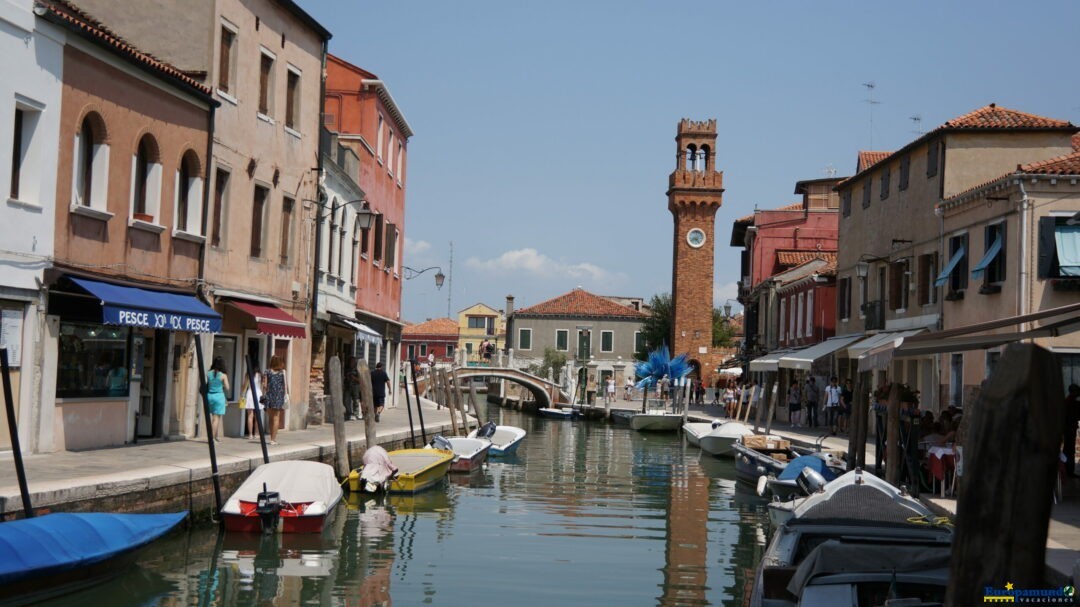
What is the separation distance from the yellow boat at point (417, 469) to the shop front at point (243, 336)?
10.4ft

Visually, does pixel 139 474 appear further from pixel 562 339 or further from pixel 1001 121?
pixel 562 339

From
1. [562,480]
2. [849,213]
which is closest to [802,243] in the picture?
[849,213]

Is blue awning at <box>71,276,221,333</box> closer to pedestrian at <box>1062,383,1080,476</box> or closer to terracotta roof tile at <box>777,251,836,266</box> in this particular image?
pedestrian at <box>1062,383,1080,476</box>

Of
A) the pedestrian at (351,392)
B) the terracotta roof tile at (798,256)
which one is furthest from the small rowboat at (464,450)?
the terracotta roof tile at (798,256)

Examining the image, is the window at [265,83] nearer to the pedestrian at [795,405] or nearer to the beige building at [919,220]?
the beige building at [919,220]

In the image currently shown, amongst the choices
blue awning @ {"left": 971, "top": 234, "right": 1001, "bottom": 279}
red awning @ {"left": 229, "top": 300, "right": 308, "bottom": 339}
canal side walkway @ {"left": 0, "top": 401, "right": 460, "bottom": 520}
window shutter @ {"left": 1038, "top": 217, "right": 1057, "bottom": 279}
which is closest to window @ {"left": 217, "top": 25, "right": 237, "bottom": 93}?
red awning @ {"left": 229, "top": 300, "right": 308, "bottom": 339}

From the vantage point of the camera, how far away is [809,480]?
59.1 ft

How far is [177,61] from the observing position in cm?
2055

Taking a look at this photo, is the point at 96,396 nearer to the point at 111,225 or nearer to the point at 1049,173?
the point at 111,225

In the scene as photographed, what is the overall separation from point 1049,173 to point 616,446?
58.9 feet

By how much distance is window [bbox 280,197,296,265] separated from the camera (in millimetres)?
24344

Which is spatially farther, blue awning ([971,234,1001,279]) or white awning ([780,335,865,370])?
white awning ([780,335,865,370])

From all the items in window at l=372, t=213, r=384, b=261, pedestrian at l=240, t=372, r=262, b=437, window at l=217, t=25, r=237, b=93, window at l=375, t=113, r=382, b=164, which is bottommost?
pedestrian at l=240, t=372, r=262, b=437

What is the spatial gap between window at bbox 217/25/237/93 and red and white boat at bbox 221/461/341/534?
818 cm
